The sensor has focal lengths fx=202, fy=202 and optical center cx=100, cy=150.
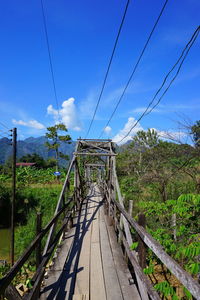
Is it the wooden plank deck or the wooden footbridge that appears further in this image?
the wooden plank deck

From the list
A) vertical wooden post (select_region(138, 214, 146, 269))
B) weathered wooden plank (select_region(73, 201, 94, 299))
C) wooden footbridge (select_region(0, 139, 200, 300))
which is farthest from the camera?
weathered wooden plank (select_region(73, 201, 94, 299))

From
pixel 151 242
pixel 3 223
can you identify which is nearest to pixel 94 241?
pixel 151 242

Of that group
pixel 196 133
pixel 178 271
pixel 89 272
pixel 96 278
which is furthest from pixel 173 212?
pixel 196 133

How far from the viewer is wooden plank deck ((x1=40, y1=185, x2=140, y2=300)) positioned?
2.64m

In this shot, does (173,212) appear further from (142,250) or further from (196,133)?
(196,133)

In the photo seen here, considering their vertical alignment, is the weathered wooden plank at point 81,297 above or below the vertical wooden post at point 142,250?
below

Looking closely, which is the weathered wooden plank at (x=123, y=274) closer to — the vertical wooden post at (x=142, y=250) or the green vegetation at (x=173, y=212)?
the green vegetation at (x=173, y=212)

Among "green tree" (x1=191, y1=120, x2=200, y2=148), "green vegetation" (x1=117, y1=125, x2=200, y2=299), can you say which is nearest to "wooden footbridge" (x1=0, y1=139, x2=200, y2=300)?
"green vegetation" (x1=117, y1=125, x2=200, y2=299)

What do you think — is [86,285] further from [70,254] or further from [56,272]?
[70,254]

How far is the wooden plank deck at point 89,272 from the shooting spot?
2.64 metres

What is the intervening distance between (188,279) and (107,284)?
2076 millimetres

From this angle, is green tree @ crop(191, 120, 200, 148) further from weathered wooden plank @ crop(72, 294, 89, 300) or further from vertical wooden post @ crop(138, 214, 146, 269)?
weathered wooden plank @ crop(72, 294, 89, 300)

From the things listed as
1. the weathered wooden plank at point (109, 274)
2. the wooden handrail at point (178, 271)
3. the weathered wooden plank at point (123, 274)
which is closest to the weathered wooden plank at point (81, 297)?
the weathered wooden plank at point (109, 274)

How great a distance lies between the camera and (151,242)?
6.11 feet
